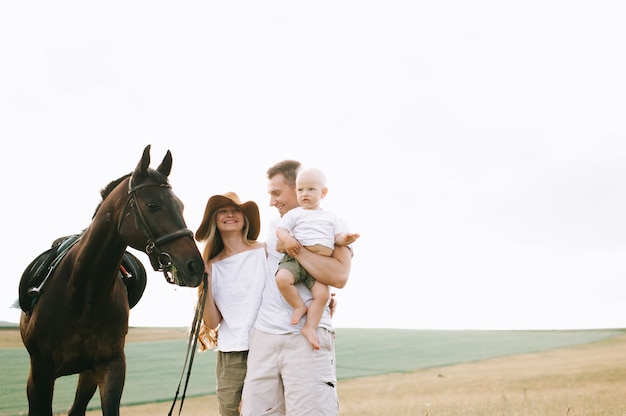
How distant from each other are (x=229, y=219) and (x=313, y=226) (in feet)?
2.43

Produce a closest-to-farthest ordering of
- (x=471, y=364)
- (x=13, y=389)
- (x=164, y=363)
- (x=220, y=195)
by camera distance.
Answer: (x=220, y=195) → (x=13, y=389) → (x=164, y=363) → (x=471, y=364)

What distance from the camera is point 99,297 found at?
5.10 m

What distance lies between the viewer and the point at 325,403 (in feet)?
12.3

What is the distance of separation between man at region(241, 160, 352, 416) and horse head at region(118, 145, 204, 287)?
24.3 inches

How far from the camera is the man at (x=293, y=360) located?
A: 3.72 m

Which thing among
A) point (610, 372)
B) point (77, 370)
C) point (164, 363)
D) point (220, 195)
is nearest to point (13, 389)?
point (164, 363)

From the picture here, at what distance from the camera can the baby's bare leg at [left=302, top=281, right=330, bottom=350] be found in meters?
3.74

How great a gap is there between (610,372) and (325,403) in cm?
1915

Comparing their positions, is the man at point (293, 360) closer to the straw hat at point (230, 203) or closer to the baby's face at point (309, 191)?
the baby's face at point (309, 191)

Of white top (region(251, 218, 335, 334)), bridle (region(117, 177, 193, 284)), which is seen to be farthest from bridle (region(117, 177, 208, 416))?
white top (region(251, 218, 335, 334))

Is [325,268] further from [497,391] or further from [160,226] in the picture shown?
[497,391]

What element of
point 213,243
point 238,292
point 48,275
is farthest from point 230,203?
point 48,275

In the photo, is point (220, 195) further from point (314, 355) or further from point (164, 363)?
point (164, 363)

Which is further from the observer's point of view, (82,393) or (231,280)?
(82,393)
